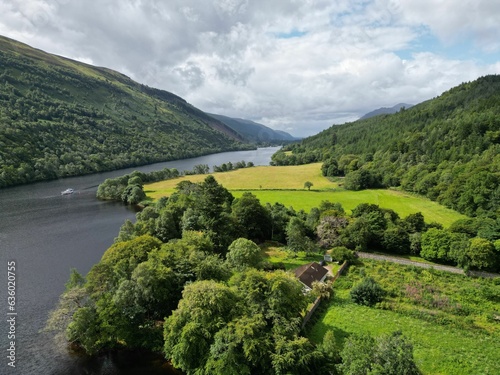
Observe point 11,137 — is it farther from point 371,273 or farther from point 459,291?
point 459,291

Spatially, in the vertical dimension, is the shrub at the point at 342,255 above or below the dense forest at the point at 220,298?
below

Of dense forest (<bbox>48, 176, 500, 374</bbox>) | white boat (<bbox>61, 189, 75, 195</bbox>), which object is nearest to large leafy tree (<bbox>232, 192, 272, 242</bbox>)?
dense forest (<bbox>48, 176, 500, 374</bbox>)

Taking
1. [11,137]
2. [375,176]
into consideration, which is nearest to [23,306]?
[375,176]

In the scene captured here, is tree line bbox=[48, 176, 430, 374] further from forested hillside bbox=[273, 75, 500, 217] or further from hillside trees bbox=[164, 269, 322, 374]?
forested hillside bbox=[273, 75, 500, 217]

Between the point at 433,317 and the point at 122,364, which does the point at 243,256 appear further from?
the point at 433,317

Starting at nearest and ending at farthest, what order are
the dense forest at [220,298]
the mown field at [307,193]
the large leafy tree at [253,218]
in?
the dense forest at [220,298], the large leafy tree at [253,218], the mown field at [307,193]

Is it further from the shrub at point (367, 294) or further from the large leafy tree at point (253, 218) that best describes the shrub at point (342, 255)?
the large leafy tree at point (253, 218)

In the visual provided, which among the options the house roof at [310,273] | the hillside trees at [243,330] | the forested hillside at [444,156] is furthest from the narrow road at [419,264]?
the hillside trees at [243,330]
